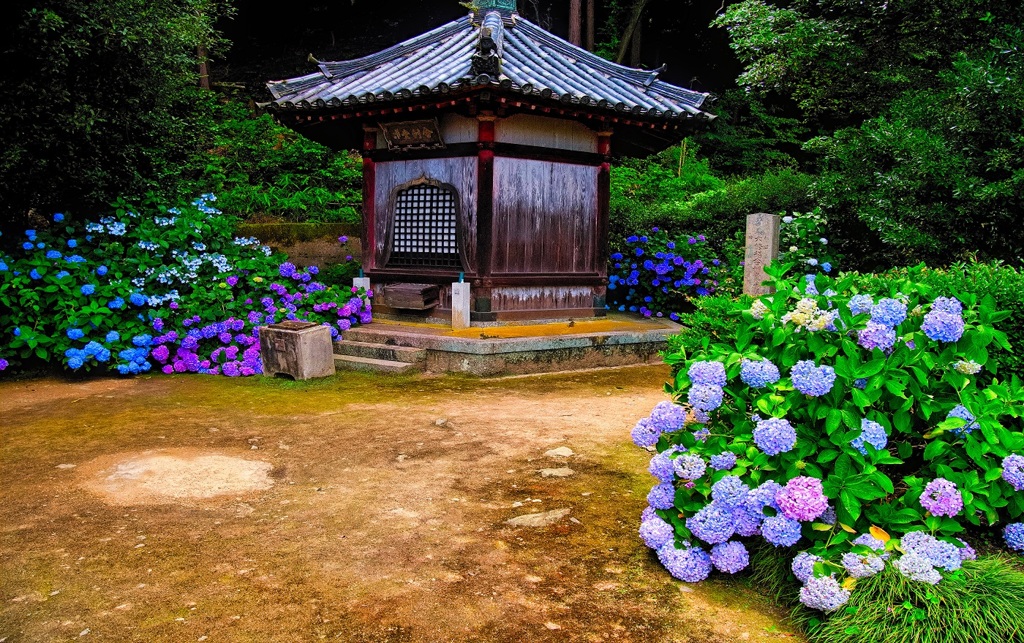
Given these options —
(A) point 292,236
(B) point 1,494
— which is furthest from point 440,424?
(A) point 292,236

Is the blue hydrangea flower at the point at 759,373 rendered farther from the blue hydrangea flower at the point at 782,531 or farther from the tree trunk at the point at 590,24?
the tree trunk at the point at 590,24

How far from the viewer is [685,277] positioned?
10773 mm

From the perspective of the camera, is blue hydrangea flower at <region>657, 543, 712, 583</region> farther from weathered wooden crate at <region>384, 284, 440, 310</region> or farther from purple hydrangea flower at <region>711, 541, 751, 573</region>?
weathered wooden crate at <region>384, 284, 440, 310</region>

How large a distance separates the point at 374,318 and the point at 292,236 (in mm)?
3293

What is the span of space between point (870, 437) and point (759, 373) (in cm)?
46

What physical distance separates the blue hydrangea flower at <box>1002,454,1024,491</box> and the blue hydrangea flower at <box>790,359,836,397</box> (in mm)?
715

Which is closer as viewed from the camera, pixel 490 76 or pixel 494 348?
pixel 490 76

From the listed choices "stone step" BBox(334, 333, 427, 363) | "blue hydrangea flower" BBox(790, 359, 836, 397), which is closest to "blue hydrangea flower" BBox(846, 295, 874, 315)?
"blue hydrangea flower" BBox(790, 359, 836, 397)

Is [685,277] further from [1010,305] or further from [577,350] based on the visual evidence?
[1010,305]

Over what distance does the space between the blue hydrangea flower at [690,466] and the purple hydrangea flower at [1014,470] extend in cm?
110

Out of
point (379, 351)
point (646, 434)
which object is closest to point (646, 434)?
point (646, 434)

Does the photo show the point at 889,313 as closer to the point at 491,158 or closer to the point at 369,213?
the point at 491,158

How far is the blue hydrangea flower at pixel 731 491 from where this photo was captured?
2.68 metres

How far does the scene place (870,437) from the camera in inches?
101
